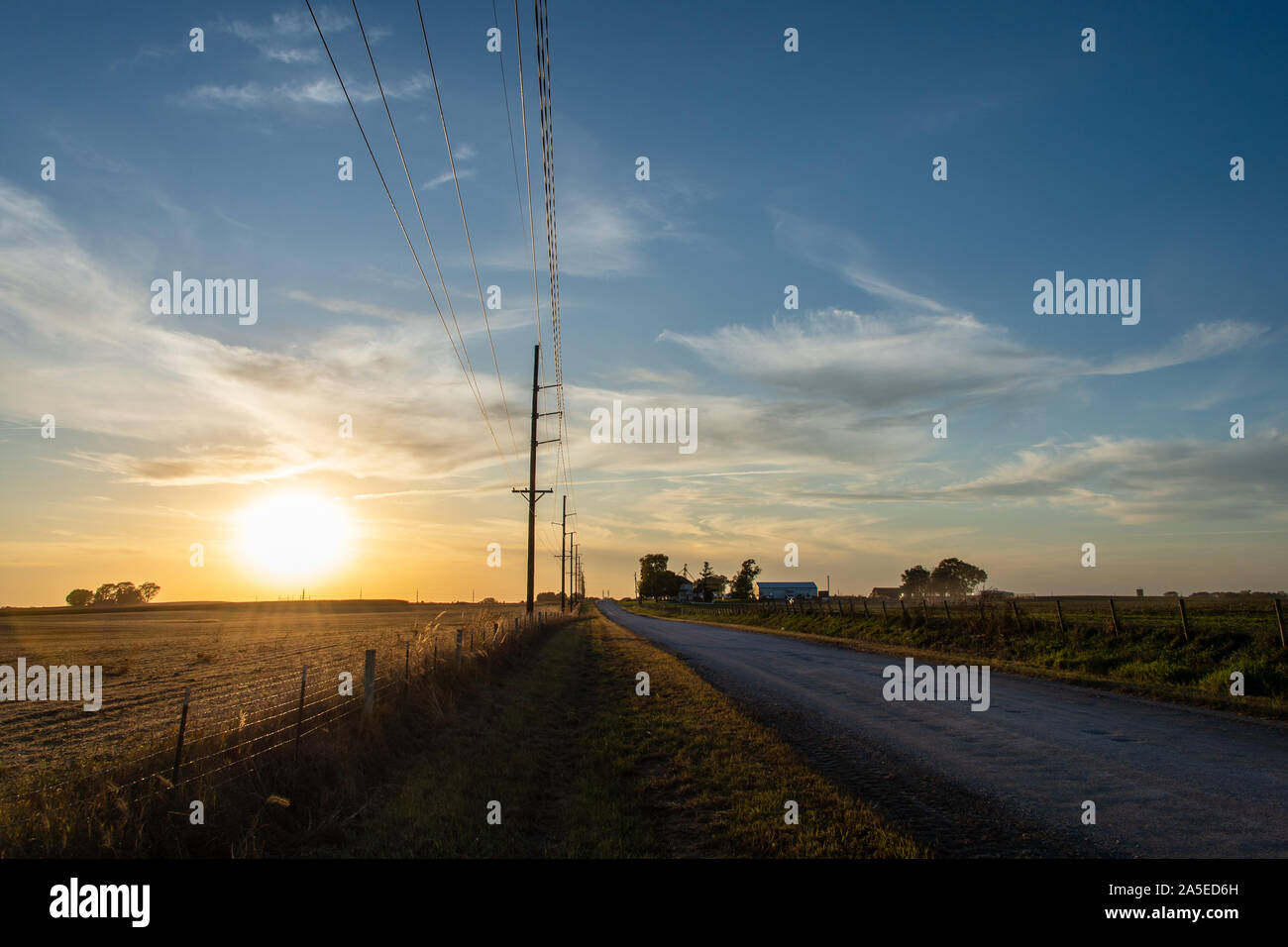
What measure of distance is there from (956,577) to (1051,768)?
630ft

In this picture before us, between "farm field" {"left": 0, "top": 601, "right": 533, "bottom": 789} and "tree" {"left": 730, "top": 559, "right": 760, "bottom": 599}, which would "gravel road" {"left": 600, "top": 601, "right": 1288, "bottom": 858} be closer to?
"farm field" {"left": 0, "top": 601, "right": 533, "bottom": 789}

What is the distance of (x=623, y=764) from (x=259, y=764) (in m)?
4.28

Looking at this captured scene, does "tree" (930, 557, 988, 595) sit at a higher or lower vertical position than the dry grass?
lower

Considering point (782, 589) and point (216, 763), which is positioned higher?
point (216, 763)

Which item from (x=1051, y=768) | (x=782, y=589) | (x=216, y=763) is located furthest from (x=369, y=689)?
(x=782, y=589)

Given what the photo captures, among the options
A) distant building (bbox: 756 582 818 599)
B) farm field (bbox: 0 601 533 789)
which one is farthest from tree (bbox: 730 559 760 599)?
farm field (bbox: 0 601 533 789)

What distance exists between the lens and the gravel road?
646 cm

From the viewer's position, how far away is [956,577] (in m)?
185

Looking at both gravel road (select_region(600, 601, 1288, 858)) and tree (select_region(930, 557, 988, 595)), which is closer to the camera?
gravel road (select_region(600, 601, 1288, 858))

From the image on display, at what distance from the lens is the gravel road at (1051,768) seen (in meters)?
6.46

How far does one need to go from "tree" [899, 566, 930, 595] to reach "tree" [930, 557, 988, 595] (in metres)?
1.42

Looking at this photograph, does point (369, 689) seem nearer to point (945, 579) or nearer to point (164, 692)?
point (164, 692)

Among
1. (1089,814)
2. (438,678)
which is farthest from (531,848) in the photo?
(438,678)
